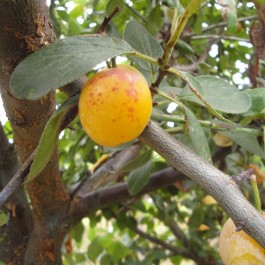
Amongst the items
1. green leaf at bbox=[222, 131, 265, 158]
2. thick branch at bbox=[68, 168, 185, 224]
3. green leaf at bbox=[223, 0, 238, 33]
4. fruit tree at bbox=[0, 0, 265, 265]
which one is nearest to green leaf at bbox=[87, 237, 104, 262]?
fruit tree at bbox=[0, 0, 265, 265]

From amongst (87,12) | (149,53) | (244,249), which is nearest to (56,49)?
(149,53)

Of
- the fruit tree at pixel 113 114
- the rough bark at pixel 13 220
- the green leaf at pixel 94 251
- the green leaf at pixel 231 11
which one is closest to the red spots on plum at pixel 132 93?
the fruit tree at pixel 113 114

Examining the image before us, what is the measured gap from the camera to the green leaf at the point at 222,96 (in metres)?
0.62

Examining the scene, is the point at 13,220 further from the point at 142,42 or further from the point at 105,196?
the point at 142,42

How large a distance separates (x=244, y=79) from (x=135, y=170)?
0.44 metres

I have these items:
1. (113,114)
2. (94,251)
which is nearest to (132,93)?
(113,114)

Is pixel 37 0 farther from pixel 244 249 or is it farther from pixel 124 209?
pixel 124 209

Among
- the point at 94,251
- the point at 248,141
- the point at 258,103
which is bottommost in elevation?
the point at 94,251

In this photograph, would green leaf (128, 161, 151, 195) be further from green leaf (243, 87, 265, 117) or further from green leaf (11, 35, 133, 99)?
green leaf (11, 35, 133, 99)

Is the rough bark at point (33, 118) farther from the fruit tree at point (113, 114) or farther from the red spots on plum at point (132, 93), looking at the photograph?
the red spots on plum at point (132, 93)

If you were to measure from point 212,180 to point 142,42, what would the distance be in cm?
23

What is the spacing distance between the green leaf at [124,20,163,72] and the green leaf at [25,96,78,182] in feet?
0.43

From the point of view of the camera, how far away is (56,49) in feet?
1.66

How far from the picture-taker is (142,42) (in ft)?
2.08
